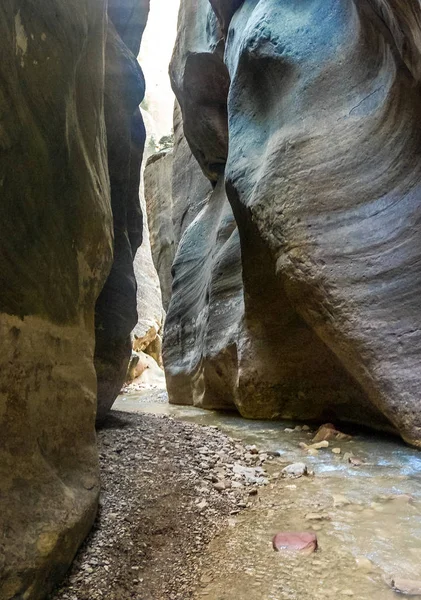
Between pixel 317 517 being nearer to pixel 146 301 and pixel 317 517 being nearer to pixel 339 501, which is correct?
pixel 339 501

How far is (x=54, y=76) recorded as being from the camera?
2.12 metres

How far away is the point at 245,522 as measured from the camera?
2.54 m

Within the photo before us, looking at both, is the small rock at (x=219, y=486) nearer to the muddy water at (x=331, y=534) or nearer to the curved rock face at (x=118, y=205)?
the muddy water at (x=331, y=534)

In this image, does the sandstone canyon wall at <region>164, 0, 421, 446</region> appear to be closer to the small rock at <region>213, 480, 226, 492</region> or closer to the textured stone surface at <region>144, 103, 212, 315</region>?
the small rock at <region>213, 480, 226, 492</region>

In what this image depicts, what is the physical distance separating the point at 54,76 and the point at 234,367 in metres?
5.18

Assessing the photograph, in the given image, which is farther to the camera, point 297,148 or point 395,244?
point 297,148

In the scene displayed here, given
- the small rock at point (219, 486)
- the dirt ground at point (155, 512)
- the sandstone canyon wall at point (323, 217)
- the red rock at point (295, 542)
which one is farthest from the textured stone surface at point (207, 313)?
the red rock at point (295, 542)

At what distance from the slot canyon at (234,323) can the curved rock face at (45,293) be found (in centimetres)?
1

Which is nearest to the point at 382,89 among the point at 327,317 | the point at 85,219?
the point at 327,317

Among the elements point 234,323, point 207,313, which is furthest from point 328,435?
point 207,313

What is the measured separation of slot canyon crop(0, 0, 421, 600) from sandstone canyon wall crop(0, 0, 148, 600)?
0.01m

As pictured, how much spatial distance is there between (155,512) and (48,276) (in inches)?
56.6

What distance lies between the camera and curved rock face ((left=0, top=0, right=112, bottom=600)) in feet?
5.74

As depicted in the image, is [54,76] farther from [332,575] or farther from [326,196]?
[326,196]
